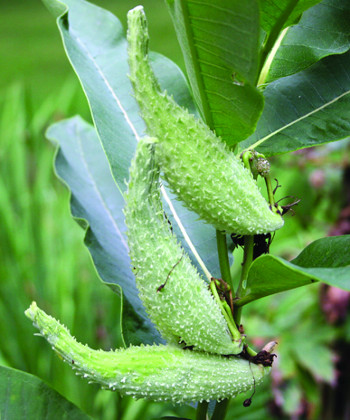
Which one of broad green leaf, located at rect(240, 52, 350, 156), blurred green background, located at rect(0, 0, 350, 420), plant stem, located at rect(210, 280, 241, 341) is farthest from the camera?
blurred green background, located at rect(0, 0, 350, 420)

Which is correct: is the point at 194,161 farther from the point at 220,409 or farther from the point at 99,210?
the point at 99,210

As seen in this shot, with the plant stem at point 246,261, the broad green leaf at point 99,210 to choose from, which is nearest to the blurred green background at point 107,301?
the broad green leaf at point 99,210

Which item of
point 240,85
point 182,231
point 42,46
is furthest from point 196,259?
point 42,46

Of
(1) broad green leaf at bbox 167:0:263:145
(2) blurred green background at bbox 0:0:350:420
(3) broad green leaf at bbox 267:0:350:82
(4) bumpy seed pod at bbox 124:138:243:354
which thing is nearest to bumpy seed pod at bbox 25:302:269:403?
(4) bumpy seed pod at bbox 124:138:243:354

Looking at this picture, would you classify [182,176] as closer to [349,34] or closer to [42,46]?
[349,34]

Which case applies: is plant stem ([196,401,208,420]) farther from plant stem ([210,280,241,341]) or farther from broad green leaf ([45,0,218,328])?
broad green leaf ([45,0,218,328])

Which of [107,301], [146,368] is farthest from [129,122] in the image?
[107,301]

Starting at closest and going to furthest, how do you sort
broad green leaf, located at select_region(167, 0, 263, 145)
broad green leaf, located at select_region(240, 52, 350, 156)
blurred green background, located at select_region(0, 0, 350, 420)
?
1. broad green leaf, located at select_region(167, 0, 263, 145)
2. broad green leaf, located at select_region(240, 52, 350, 156)
3. blurred green background, located at select_region(0, 0, 350, 420)
